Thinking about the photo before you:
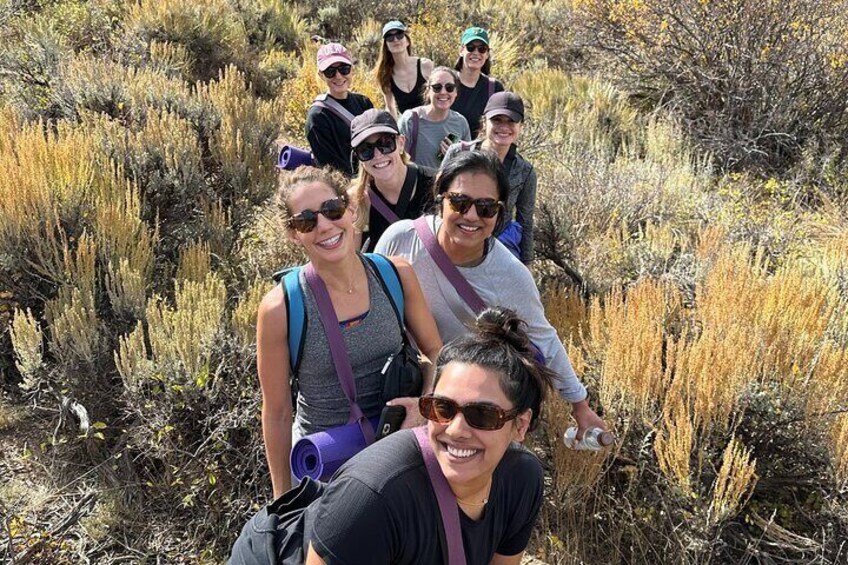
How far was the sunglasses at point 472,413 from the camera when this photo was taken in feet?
5.11

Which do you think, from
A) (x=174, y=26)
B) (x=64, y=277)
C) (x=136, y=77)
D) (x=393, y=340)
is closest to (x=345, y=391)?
(x=393, y=340)

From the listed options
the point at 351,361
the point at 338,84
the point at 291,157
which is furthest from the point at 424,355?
the point at 338,84

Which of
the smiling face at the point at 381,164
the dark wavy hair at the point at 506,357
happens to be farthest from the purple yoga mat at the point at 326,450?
the smiling face at the point at 381,164

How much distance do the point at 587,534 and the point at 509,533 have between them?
4.04ft

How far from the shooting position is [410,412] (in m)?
2.06

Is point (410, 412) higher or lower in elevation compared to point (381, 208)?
lower

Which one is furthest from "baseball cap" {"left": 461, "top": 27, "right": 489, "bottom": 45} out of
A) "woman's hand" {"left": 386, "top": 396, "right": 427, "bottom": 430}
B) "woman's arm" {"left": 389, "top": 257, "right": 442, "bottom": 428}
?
"woman's hand" {"left": 386, "top": 396, "right": 427, "bottom": 430}

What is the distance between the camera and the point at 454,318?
92.0 inches

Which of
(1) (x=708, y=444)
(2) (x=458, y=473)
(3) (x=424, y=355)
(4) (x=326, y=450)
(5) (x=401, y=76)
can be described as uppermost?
(5) (x=401, y=76)

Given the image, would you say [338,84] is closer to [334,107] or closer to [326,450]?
[334,107]

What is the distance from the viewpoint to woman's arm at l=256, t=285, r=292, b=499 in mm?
1970

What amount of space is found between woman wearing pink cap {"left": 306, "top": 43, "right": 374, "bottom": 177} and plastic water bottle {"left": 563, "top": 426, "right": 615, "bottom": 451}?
217cm

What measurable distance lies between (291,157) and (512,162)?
1.25 m

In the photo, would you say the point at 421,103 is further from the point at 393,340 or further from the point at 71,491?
the point at 71,491
